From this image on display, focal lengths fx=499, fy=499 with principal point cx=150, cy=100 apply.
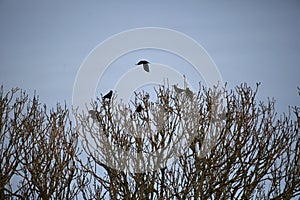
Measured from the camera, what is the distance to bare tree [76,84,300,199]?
8.38 m

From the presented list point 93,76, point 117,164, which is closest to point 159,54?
point 93,76

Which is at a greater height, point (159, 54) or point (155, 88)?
point (159, 54)

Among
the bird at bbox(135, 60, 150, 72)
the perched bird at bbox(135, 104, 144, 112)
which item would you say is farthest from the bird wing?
the perched bird at bbox(135, 104, 144, 112)

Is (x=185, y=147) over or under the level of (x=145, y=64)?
under

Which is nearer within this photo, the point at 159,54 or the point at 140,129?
the point at 140,129

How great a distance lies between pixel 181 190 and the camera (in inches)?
326

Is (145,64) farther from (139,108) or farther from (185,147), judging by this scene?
(185,147)

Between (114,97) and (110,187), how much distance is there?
1.63 m

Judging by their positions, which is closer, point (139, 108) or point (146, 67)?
point (139, 108)

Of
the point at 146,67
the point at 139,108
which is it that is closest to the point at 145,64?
the point at 146,67

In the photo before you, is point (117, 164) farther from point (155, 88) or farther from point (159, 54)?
point (159, 54)

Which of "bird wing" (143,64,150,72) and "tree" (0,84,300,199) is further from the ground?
"bird wing" (143,64,150,72)

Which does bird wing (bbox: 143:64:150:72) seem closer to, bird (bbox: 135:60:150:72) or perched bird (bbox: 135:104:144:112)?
bird (bbox: 135:60:150:72)

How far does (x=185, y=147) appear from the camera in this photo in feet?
28.2
